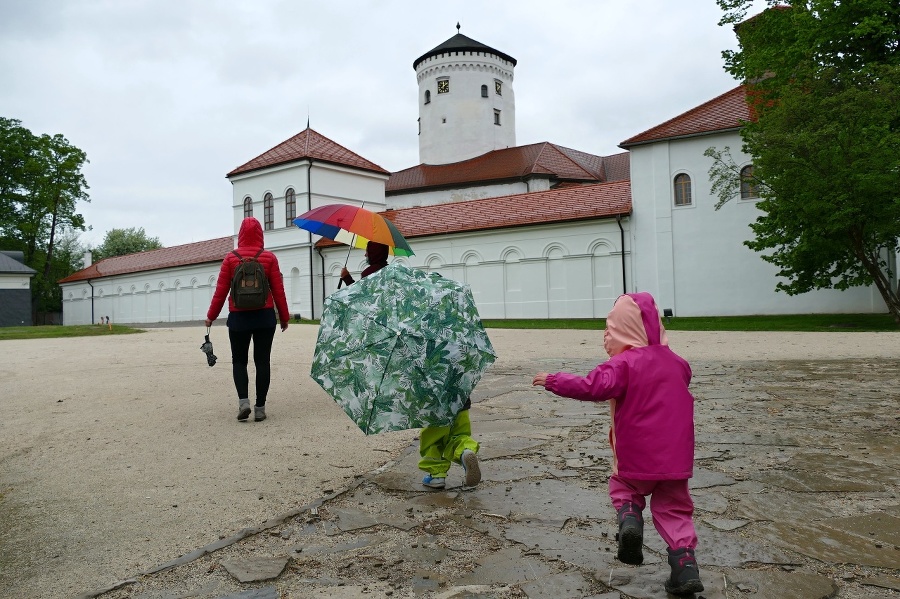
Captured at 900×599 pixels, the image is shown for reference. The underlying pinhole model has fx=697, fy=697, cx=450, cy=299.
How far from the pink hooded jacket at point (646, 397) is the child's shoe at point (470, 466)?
1.49m

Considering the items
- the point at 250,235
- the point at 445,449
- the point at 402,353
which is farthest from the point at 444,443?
the point at 250,235

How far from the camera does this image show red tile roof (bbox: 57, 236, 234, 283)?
4803 cm

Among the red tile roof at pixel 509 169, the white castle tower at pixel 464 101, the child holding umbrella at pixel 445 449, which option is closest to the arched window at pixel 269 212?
the red tile roof at pixel 509 169

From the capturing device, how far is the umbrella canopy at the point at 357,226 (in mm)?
5480

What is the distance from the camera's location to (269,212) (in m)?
43.8

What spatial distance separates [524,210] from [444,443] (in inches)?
1240

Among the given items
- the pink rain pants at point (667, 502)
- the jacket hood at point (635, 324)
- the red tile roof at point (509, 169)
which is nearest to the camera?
the pink rain pants at point (667, 502)

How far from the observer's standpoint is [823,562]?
127 inches

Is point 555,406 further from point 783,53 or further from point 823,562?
point 783,53

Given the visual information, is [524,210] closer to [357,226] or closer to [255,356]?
[255,356]

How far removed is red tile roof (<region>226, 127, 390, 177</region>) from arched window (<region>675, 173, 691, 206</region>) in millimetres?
20532

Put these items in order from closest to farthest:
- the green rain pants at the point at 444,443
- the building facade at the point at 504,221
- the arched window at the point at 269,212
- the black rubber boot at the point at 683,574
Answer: the black rubber boot at the point at 683,574, the green rain pants at the point at 444,443, the building facade at the point at 504,221, the arched window at the point at 269,212

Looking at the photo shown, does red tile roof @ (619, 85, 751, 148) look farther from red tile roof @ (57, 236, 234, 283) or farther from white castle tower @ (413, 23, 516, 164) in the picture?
red tile roof @ (57, 236, 234, 283)

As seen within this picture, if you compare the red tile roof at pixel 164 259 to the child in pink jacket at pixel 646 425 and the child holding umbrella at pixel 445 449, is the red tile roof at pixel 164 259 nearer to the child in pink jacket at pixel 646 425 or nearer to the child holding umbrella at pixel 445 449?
the child holding umbrella at pixel 445 449
